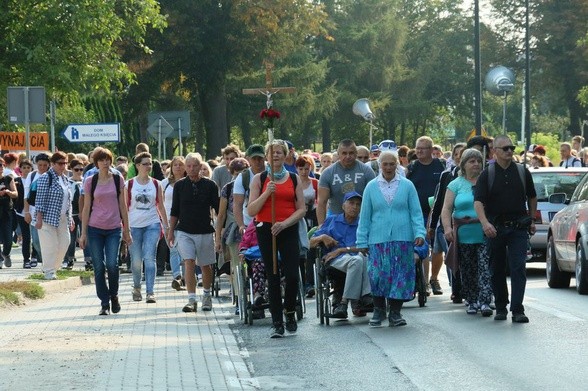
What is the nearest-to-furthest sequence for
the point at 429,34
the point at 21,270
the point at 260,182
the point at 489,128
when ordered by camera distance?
the point at 260,182 < the point at 21,270 < the point at 429,34 < the point at 489,128

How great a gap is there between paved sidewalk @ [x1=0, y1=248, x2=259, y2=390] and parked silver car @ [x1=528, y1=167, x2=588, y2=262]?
5557 mm

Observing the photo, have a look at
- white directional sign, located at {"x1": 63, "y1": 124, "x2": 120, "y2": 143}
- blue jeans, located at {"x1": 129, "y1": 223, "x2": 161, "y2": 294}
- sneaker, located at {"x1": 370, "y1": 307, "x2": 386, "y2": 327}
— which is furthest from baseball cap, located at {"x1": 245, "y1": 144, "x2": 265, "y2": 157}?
white directional sign, located at {"x1": 63, "y1": 124, "x2": 120, "y2": 143}

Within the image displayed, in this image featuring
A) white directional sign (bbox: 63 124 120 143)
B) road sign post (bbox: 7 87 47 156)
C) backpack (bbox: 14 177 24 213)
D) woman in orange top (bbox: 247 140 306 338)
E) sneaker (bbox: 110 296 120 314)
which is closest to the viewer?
woman in orange top (bbox: 247 140 306 338)

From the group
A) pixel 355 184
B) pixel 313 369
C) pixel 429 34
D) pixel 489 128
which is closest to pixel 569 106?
pixel 429 34

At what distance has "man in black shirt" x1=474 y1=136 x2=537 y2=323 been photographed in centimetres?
1457

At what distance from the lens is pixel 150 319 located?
52.6 feet

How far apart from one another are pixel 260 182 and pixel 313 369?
10.3 feet

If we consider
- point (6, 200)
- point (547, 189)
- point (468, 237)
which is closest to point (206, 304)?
point (468, 237)

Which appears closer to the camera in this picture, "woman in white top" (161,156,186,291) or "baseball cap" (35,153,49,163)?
"woman in white top" (161,156,186,291)

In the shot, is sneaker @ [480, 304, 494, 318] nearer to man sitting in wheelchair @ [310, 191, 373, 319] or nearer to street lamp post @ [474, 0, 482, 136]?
man sitting in wheelchair @ [310, 191, 373, 319]

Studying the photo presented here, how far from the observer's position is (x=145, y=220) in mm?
18078

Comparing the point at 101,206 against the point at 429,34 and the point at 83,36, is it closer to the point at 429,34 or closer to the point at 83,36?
the point at 83,36

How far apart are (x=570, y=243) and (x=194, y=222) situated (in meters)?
4.76

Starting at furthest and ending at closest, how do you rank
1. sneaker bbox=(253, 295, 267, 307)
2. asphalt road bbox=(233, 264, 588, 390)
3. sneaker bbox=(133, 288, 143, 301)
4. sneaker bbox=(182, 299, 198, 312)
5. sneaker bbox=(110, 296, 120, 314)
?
sneaker bbox=(133, 288, 143, 301) → sneaker bbox=(182, 299, 198, 312) → sneaker bbox=(110, 296, 120, 314) → sneaker bbox=(253, 295, 267, 307) → asphalt road bbox=(233, 264, 588, 390)
